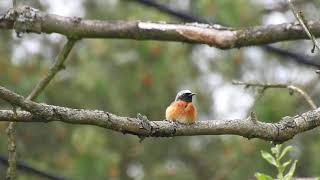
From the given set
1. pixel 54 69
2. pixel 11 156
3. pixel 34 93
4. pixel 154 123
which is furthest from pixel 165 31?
pixel 154 123

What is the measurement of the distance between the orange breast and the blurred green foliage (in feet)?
9.76

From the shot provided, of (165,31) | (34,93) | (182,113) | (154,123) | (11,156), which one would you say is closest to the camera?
(154,123)

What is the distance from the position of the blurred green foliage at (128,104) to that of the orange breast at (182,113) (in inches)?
117

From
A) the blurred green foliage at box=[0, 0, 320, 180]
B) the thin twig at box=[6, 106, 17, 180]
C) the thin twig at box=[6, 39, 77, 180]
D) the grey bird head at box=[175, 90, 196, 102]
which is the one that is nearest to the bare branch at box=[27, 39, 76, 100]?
the thin twig at box=[6, 39, 77, 180]

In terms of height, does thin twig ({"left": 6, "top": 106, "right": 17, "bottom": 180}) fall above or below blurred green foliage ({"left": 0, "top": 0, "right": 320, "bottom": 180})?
below

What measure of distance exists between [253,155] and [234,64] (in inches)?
87.0

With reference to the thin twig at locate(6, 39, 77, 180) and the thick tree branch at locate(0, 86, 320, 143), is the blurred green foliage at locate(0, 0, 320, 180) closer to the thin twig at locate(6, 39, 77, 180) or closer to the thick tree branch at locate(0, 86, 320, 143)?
the thin twig at locate(6, 39, 77, 180)

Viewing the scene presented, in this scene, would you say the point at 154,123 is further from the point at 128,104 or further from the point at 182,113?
the point at 128,104

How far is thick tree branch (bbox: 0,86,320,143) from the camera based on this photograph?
1.53 m

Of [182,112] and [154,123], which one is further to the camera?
[182,112]

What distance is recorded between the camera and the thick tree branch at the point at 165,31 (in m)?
2.85

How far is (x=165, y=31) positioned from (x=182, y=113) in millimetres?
971

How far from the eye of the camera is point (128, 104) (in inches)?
234

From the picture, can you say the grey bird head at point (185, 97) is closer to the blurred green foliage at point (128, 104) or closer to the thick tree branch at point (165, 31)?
the thick tree branch at point (165, 31)
